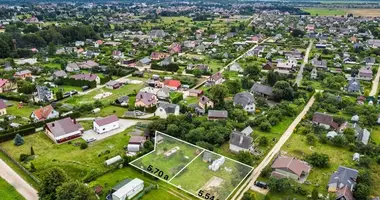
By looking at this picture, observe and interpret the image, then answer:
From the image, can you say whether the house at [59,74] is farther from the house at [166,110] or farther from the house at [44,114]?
the house at [166,110]

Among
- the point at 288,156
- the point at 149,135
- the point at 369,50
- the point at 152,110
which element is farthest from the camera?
the point at 369,50

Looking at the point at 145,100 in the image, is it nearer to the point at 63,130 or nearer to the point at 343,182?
the point at 63,130

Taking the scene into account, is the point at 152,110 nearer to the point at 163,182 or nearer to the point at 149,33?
the point at 163,182

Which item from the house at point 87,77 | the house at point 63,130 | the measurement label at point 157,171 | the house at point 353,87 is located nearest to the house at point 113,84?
the house at point 87,77

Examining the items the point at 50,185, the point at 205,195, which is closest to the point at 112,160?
the point at 50,185

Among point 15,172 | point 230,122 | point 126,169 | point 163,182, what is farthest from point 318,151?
point 15,172

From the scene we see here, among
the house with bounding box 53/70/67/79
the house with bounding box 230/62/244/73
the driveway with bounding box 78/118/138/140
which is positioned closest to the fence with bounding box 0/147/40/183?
the driveway with bounding box 78/118/138/140
